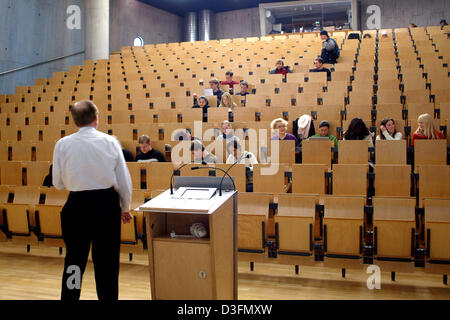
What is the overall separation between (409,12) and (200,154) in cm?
506

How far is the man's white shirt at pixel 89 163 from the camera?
760mm

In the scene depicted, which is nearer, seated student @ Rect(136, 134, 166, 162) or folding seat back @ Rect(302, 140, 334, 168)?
folding seat back @ Rect(302, 140, 334, 168)

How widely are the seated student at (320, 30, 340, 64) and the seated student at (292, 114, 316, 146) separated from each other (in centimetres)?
111

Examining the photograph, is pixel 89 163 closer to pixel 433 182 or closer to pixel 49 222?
pixel 49 222

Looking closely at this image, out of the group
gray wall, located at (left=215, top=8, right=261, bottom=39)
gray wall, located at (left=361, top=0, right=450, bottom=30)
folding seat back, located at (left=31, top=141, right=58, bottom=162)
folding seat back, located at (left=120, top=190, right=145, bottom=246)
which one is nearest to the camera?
folding seat back, located at (left=120, top=190, right=145, bottom=246)

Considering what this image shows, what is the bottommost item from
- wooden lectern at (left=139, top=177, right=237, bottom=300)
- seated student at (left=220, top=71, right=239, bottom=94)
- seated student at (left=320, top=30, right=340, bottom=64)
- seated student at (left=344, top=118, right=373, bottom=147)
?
wooden lectern at (left=139, top=177, right=237, bottom=300)

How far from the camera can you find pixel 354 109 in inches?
74.4

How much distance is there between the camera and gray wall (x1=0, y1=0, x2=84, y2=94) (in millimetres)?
3521

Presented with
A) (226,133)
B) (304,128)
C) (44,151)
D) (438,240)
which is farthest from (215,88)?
(438,240)

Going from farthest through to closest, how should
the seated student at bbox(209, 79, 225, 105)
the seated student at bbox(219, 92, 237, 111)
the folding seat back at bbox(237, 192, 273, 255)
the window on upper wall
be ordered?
the window on upper wall < the seated student at bbox(209, 79, 225, 105) < the seated student at bbox(219, 92, 237, 111) < the folding seat back at bbox(237, 192, 273, 255)

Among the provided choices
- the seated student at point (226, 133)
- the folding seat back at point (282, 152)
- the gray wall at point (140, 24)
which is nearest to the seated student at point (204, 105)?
the seated student at point (226, 133)

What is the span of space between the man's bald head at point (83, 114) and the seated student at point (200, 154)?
787 millimetres

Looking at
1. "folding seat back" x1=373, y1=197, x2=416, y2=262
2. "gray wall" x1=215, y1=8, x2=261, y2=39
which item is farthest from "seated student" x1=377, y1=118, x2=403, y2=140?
"gray wall" x1=215, y1=8, x2=261, y2=39

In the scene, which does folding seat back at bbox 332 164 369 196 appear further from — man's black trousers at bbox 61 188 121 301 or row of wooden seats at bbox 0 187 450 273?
man's black trousers at bbox 61 188 121 301
